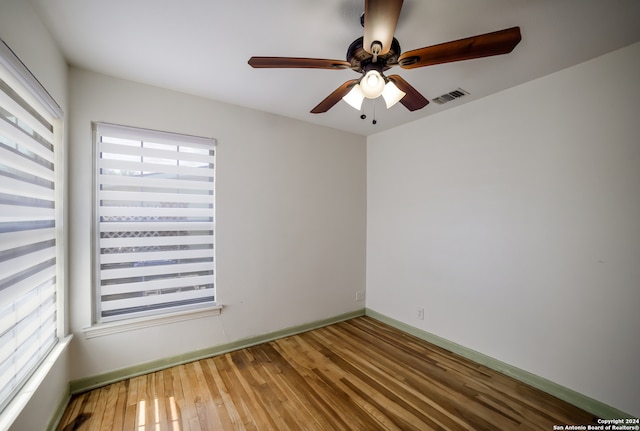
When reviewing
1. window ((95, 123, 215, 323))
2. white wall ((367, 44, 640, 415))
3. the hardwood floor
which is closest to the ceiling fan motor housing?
white wall ((367, 44, 640, 415))

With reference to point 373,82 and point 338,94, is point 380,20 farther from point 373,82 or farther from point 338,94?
point 338,94

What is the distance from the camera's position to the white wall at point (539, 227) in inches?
69.6

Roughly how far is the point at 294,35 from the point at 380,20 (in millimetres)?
763

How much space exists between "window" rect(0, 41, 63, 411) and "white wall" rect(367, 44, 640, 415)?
3.17m

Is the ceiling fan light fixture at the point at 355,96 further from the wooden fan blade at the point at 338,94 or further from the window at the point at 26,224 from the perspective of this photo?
the window at the point at 26,224

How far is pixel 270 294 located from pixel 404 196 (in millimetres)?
1969

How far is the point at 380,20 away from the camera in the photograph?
1.07 m

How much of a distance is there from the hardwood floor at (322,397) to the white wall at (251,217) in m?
0.31

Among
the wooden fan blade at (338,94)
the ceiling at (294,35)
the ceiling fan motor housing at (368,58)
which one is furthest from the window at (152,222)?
the ceiling fan motor housing at (368,58)

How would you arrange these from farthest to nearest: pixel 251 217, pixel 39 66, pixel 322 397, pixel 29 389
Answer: pixel 251 217
pixel 322 397
pixel 39 66
pixel 29 389

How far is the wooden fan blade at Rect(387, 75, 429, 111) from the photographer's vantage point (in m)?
1.54

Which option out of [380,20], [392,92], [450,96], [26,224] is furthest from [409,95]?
[26,224]

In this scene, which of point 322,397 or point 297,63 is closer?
point 297,63

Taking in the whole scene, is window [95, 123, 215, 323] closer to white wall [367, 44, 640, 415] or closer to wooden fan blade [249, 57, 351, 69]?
wooden fan blade [249, 57, 351, 69]
